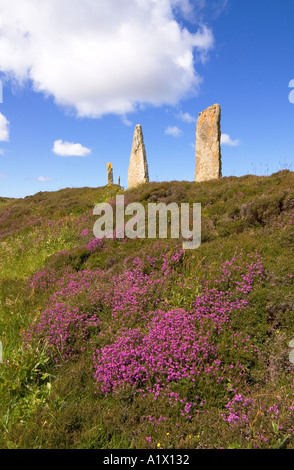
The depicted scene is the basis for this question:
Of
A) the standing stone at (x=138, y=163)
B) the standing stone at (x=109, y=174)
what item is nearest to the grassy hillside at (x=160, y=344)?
the standing stone at (x=138, y=163)

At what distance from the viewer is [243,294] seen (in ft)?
18.3

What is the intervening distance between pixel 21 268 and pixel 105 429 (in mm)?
7545

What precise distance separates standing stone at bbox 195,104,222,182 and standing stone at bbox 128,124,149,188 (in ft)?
12.5

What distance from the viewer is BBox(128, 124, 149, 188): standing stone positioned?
1830 cm

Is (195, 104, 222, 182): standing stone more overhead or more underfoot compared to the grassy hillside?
more overhead

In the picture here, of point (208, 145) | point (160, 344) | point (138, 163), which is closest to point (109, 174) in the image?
point (138, 163)

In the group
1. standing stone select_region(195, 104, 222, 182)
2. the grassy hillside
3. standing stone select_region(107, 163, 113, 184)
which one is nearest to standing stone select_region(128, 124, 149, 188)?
standing stone select_region(195, 104, 222, 182)

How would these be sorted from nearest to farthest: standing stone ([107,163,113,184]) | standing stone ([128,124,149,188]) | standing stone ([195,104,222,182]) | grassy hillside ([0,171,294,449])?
grassy hillside ([0,171,294,449])
standing stone ([195,104,222,182])
standing stone ([128,124,149,188])
standing stone ([107,163,113,184])

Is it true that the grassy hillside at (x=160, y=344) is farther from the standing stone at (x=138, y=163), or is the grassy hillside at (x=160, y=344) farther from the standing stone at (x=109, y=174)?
the standing stone at (x=109, y=174)

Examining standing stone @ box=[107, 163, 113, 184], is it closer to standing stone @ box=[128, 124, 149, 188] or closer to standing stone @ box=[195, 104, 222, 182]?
standing stone @ box=[128, 124, 149, 188]

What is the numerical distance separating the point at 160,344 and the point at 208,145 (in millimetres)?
12294

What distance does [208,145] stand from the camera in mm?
15016

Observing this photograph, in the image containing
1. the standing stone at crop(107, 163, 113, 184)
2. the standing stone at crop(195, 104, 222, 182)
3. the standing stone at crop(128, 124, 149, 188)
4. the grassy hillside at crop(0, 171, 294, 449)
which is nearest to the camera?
the grassy hillside at crop(0, 171, 294, 449)

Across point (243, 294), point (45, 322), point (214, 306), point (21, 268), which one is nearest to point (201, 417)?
point (214, 306)
